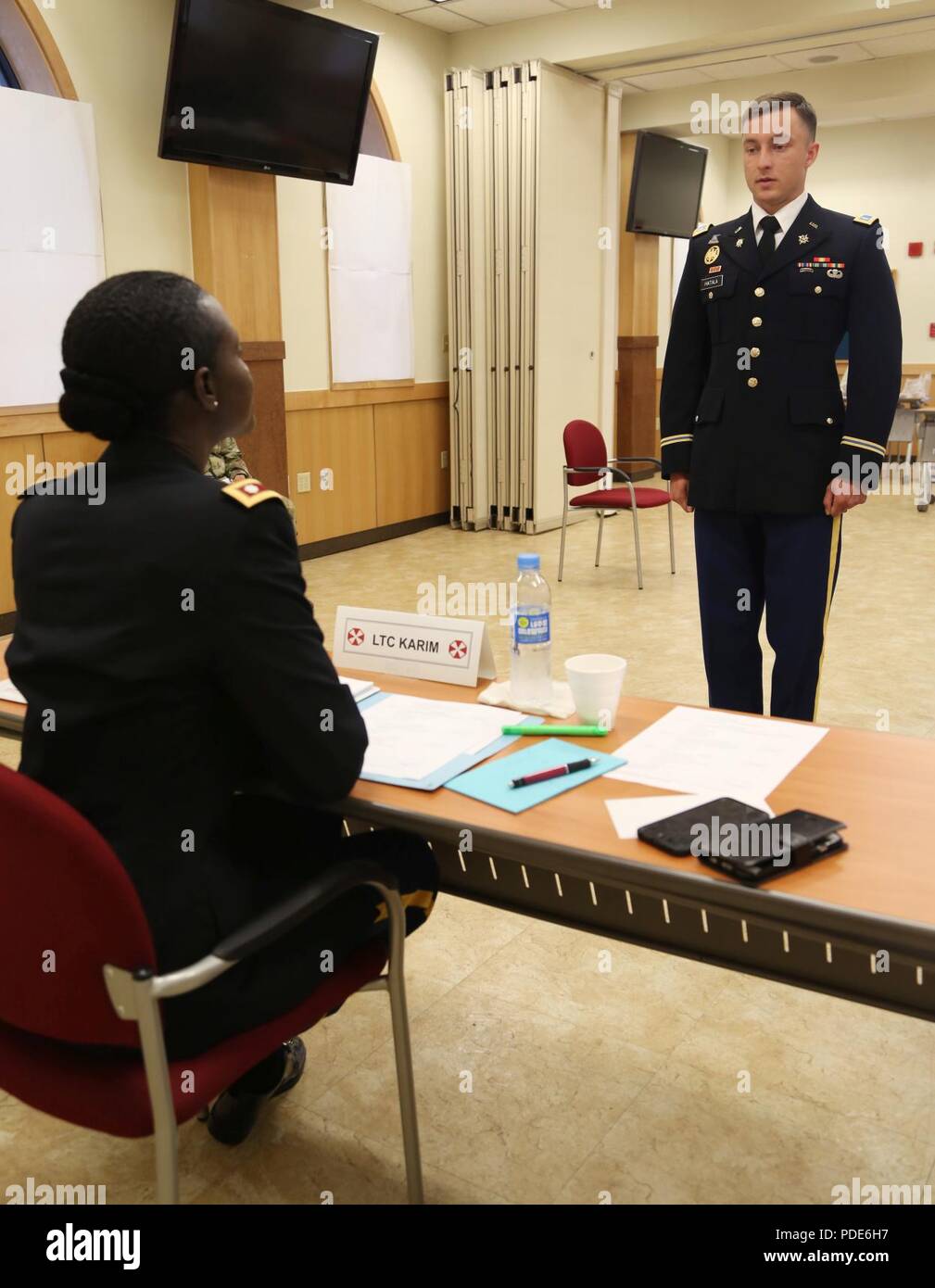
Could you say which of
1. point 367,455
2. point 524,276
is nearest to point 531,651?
point 367,455

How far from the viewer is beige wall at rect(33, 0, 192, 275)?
499cm

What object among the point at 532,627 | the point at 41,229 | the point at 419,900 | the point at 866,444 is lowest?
the point at 419,900

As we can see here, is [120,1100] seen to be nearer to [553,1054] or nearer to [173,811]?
[173,811]

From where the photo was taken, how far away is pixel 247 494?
1.26m

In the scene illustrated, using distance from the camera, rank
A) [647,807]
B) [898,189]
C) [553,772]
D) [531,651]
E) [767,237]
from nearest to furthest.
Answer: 1. [647,807]
2. [553,772]
3. [531,651]
4. [767,237]
5. [898,189]

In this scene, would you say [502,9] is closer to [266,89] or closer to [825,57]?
[266,89]

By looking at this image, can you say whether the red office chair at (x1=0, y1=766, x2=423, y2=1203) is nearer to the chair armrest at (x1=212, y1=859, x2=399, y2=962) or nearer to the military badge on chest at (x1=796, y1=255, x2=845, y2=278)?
the chair armrest at (x1=212, y1=859, x2=399, y2=962)

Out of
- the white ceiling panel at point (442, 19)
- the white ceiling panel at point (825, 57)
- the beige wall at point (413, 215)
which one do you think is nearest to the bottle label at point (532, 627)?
the beige wall at point (413, 215)

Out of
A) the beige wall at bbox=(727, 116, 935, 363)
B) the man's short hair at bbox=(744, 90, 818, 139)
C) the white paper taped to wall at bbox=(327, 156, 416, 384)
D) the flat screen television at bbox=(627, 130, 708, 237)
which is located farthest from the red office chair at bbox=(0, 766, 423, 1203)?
the beige wall at bbox=(727, 116, 935, 363)

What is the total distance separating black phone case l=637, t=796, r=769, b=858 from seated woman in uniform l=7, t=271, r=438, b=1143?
0.36m

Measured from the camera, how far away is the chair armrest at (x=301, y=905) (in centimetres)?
119

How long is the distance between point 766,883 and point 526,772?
1.32 feet

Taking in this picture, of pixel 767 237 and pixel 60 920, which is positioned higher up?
pixel 767 237

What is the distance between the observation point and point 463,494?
300 inches
